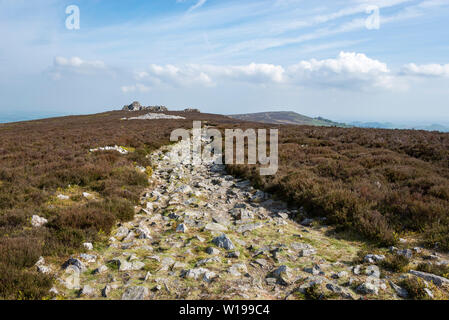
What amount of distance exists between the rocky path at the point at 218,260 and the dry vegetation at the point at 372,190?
0.69m

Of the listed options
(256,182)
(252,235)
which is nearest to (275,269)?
(252,235)

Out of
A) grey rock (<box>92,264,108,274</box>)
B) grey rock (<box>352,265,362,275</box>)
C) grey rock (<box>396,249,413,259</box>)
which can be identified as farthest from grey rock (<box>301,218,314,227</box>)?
grey rock (<box>92,264,108,274</box>)

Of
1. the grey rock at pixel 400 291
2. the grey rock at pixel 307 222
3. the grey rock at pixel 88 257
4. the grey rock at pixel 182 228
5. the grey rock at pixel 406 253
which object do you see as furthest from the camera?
the grey rock at pixel 307 222

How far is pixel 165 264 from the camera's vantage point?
459cm

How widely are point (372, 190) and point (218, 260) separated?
563cm

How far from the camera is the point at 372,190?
304 inches

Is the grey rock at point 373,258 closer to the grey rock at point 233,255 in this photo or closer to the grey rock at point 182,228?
the grey rock at point 233,255

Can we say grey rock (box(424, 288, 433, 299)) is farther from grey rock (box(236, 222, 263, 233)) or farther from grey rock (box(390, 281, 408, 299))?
grey rock (box(236, 222, 263, 233))

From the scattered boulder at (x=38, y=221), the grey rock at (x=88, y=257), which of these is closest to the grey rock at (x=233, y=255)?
the grey rock at (x=88, y=257)

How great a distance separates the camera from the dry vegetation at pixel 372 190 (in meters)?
5.94

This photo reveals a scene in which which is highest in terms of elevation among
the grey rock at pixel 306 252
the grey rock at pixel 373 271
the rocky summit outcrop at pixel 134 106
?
the rocky summit outcrop at pixel 134 106

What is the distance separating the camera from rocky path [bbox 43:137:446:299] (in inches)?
150

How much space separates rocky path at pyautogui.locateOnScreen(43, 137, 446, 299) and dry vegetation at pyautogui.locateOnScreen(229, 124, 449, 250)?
0.69m
